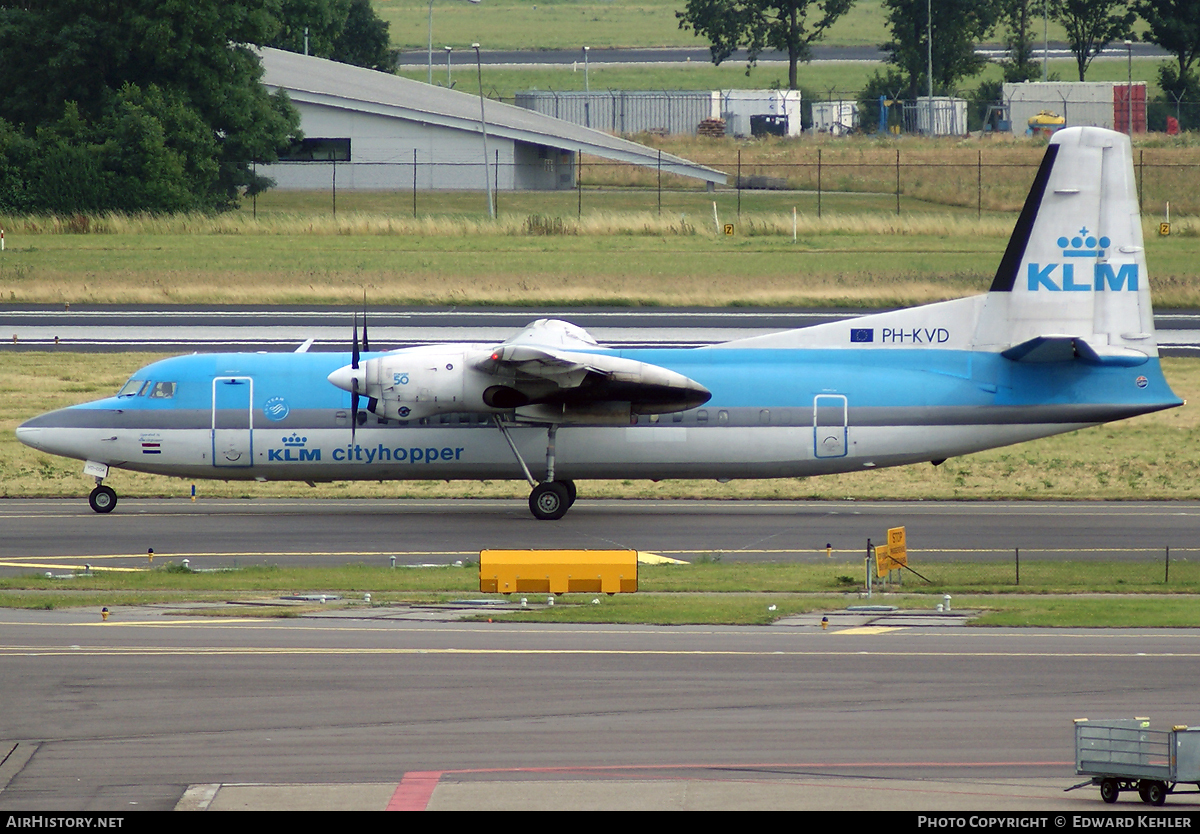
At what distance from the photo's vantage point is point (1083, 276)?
95.2 feet

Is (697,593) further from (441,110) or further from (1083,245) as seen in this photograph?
(441,110)

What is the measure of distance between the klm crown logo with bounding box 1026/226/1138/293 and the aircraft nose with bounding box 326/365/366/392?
13.7 metres

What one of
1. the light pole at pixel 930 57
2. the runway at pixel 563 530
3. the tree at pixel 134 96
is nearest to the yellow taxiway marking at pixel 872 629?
the runway at pixel 563 530

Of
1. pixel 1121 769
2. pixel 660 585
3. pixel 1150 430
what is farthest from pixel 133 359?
pixel 1121 769

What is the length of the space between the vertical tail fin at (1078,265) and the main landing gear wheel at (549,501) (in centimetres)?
910

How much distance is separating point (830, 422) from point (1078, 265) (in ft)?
19.6

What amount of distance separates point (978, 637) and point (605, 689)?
5.66 metres

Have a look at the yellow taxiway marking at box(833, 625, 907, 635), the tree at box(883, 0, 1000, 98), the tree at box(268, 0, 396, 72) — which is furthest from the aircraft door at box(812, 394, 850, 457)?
the tree at box(883, 0, 1000, 98)

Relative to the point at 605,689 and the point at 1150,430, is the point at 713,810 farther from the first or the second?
the point at 1150,430

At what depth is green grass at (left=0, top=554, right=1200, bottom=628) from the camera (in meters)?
20.7

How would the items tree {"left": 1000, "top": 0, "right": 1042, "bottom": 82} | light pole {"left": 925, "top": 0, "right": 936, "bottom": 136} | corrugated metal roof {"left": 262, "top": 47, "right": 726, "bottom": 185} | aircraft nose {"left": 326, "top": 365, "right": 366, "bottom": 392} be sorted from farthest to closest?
tree {"left": 1000, "top": 0, "right": 1042, "bottom": 82}, light pole {"left": 925, "top": 0, "right": 936, "bottom": 136}, corrugated metal roof {"left": 262, "top": 47, "right": 726, "bottom": 185}, aircraft nose {"left": 326, "top": 365, "right": 366, "bottom": 392}

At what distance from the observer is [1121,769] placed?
12383 mm

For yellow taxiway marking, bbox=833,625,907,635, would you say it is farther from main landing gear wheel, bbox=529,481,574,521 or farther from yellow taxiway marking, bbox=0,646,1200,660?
main landing gear wheel, bbox=529,481,574,521

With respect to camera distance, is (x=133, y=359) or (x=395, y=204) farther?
(x=395, y=204)
